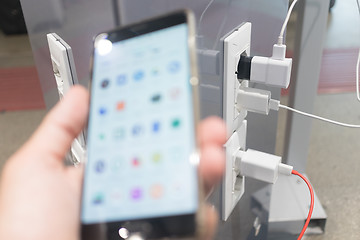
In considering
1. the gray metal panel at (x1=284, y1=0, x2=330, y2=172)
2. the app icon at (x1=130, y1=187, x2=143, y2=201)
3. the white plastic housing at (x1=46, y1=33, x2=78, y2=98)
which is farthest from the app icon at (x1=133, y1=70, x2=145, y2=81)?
the gray metal panel at (x1=284, y1=0, x2=330, y2=172)

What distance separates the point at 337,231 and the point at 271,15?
660 millimetres

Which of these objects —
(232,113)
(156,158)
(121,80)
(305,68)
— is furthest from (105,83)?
(305,68)

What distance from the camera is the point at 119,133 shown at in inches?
14.8

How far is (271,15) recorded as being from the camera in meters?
0.62

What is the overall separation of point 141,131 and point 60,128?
103mm

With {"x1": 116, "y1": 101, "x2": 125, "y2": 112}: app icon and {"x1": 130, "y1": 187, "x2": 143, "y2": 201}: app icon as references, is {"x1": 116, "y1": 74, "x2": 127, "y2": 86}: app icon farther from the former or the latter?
{"x1": 130, "y1": 187, "x2": 143, "y2": 201}: app icon

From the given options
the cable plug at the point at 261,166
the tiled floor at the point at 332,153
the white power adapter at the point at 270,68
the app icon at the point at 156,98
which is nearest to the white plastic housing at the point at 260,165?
the cable plug at the point at 261,166

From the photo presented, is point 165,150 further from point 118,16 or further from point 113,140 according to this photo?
point 118,16

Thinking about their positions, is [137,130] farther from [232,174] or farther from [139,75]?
[232,174]

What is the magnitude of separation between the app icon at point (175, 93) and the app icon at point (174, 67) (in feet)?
0.07

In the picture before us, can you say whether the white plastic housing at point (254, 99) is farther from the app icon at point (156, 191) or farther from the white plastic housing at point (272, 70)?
the app icon at point (156, 191)

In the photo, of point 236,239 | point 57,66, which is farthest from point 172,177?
point 236,239

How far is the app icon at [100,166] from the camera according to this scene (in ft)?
1.20

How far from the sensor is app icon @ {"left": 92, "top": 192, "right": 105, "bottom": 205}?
347 millimetres
